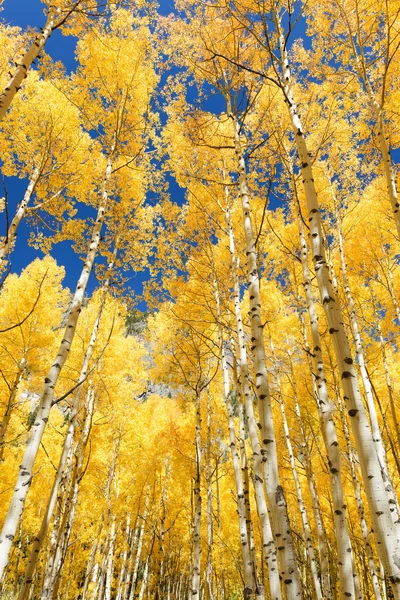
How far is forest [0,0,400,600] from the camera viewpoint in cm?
300

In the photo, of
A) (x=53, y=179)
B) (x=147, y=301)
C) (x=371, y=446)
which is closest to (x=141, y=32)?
(x=53, y=179)

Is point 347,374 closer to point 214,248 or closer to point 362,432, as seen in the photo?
point 362,432

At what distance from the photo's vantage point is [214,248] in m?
8.12

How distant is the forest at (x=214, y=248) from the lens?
3.00 meters

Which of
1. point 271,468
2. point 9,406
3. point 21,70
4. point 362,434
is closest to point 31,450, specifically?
point 271,468

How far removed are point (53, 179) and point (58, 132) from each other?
994 mm

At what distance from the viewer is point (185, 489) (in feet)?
38.2

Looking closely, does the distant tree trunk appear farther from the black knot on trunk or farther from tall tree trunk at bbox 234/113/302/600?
the black knot on trunk

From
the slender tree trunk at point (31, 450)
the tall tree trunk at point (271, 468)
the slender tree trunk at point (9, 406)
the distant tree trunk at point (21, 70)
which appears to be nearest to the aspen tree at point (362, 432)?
the tall tree trunk at point (271, 468)

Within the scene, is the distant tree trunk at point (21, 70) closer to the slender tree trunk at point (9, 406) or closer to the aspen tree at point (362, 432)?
the aspen tree at point (362, 432)

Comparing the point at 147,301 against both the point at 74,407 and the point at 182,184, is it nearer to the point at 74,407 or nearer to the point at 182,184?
the point at 182,184

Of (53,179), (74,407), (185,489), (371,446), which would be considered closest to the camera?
(371,446)

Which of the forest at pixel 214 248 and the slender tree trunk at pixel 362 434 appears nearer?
the slender tree trunk at pixel 362 434

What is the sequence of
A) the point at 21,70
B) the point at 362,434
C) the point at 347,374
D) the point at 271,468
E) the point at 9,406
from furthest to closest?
the point at 9,406, the point at 21,70, the point at 271,468, the point at 347,374, the point at 362,434
